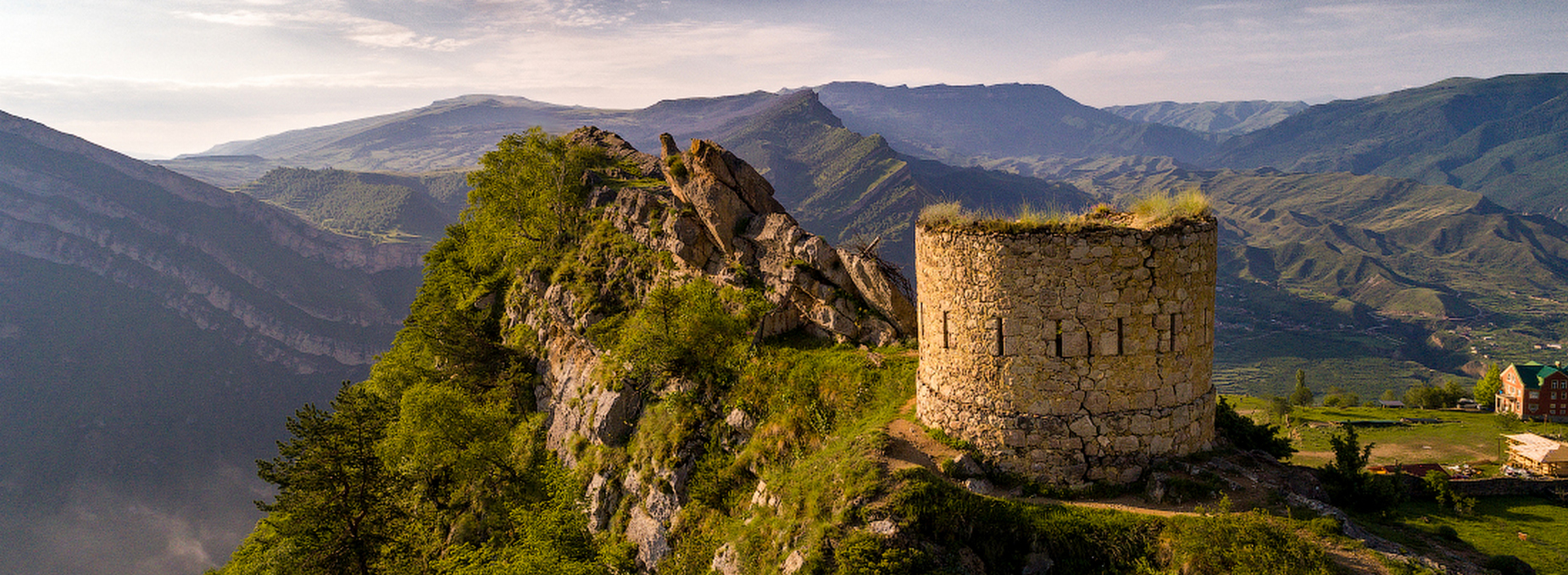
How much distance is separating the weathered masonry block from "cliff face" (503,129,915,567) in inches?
335

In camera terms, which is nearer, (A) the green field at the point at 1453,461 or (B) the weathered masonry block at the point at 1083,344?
(B) the weathered masonry block at the point at 1083,344

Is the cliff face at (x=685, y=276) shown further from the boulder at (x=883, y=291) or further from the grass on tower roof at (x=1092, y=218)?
the grass on tower roof at (x=1092, y=218)

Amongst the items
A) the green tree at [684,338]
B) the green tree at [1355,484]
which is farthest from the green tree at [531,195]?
the green tree at [1355,484]

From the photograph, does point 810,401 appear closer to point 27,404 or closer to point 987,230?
point 987,230

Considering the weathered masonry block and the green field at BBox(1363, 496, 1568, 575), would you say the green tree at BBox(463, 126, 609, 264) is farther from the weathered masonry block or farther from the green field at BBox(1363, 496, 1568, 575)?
the green field at BBox(1363, 496, 1568, 575)

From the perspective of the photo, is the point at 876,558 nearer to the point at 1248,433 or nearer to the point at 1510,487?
the point at 1248,433

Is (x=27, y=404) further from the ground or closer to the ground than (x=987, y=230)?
closer to the ground

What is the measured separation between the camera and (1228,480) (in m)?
16.1

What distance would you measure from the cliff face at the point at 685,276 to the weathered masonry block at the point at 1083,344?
851 centimetres

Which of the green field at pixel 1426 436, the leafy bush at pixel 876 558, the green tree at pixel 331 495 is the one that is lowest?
the green field at pixel 1426 436

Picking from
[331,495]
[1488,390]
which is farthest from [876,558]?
[1488,390]

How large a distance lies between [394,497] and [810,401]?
18720mm

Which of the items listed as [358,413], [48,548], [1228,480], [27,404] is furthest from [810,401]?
[27,404]

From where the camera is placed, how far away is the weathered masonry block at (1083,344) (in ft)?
51.1
